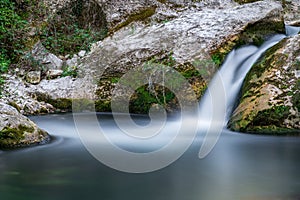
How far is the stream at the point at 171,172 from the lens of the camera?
3.32m

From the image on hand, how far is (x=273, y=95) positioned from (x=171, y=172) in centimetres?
258

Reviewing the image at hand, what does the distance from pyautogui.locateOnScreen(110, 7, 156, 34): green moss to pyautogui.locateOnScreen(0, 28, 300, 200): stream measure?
452 cm

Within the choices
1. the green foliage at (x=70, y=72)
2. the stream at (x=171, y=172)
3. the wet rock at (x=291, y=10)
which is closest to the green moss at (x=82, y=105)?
the green foliage at (x=70, y=72)

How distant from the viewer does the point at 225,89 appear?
6898 millimetres

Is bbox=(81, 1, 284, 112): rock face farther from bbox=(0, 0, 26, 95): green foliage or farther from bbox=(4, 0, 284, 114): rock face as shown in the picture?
bbox=(0, 0, 26, 95): green foliage

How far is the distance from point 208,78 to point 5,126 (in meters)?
3.89

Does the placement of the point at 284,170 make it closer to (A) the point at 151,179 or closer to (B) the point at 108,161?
(A) the point at 151,179

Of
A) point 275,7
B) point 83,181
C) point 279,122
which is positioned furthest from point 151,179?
point 275,7

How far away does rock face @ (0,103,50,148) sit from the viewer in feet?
15.5

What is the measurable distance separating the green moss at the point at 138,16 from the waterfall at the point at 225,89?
3426mm

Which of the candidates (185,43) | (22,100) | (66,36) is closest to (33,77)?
(22,100)

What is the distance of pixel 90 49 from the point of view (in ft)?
29.5

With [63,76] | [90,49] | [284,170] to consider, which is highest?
[90,49]

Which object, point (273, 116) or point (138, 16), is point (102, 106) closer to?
point (273, 116)
